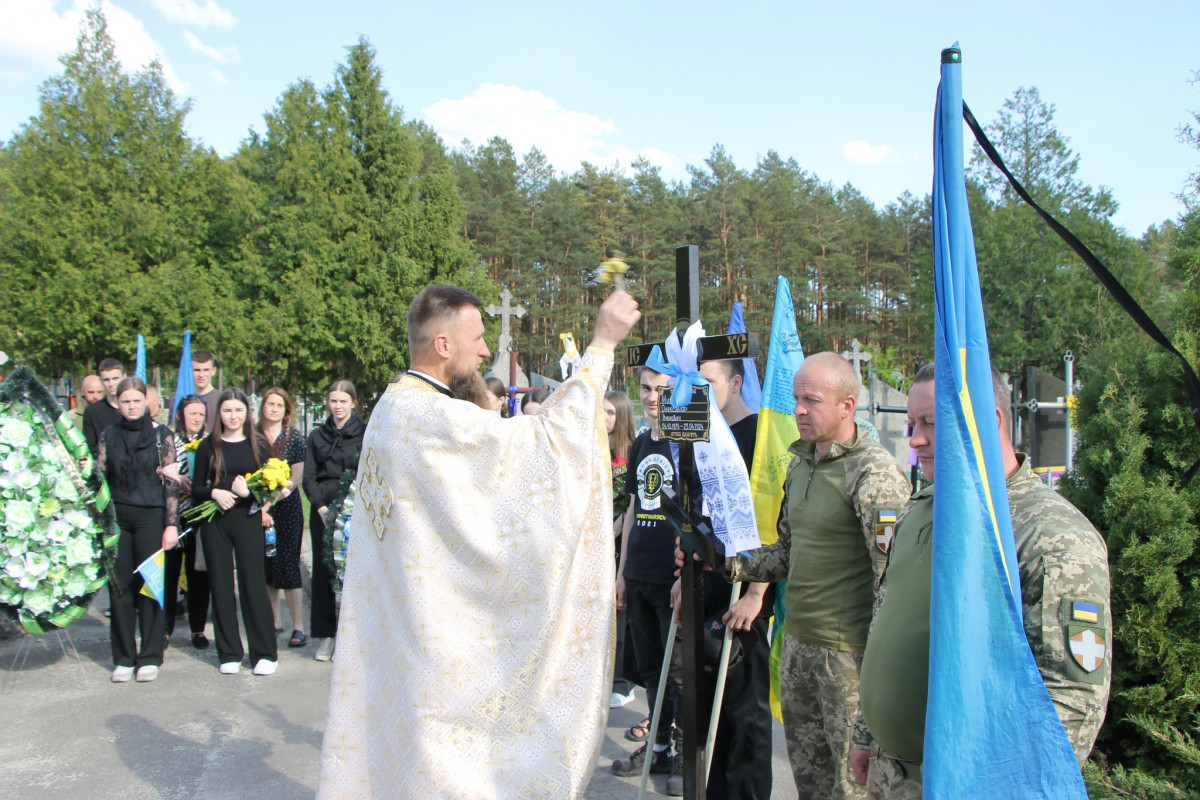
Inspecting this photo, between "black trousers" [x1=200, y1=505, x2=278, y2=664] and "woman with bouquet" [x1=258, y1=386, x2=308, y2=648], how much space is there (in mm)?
587

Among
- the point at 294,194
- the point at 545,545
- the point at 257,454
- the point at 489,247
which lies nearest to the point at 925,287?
the point at 489,247

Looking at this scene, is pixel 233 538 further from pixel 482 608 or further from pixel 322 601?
pixel 482 608

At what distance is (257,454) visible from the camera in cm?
668

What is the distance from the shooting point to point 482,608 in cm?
288

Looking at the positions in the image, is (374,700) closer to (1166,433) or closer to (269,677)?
(1166,433)

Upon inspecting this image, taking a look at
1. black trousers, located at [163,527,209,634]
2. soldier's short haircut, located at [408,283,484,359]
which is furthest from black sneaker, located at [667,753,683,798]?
black trousers, located at [163,527,209,634]

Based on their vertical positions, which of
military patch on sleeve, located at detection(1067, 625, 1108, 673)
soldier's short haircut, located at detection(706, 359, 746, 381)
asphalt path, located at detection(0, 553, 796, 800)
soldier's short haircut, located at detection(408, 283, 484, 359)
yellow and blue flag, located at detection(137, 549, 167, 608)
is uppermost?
soldier's short haircut, located at detection(408, 283, 484, 359)

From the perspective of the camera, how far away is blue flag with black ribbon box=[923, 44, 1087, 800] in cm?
164

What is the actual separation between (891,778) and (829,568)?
3.19ft

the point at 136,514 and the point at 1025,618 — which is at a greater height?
the point at 1025,618

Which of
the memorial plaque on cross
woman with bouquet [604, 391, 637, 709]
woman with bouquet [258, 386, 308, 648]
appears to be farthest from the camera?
woman with bouquet [258, 386, 308, 648]

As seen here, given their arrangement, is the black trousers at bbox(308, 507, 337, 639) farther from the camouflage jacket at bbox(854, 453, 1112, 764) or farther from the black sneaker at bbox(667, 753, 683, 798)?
the camouflage jacket at bbox(854, 453, 1112, 764)

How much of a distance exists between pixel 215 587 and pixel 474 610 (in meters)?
4.29

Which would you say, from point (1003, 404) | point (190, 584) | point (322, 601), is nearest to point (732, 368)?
point (1003, 404)
